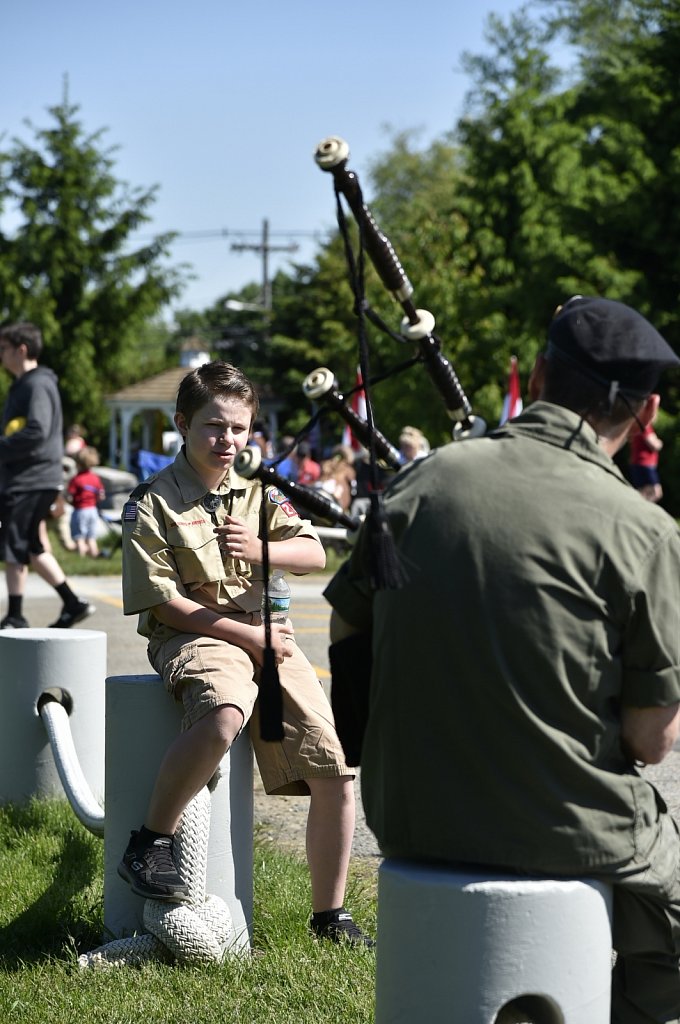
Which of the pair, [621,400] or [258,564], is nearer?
[621,400]

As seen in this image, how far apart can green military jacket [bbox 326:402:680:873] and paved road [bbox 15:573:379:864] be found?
102 inches

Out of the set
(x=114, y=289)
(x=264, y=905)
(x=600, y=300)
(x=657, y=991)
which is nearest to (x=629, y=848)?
(x=657, y=991)

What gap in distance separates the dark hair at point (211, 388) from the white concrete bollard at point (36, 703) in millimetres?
1573

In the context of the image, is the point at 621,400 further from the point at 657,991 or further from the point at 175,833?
the point at 175,833

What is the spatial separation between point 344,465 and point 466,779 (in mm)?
15578

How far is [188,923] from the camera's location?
146 inches

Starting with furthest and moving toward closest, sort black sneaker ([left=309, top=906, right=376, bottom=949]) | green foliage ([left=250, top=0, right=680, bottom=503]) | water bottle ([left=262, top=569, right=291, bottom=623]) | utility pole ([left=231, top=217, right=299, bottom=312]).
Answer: utility pole ([left=231, top=217, right=299, bottom=312]) < green foliage ([left=250, top=0, right=680, bottom=503]) < water bottle ([left=262, top=569, right=291, bottom=623]) < black sneaker ([left=309, top=906, right=376, bottom=949])

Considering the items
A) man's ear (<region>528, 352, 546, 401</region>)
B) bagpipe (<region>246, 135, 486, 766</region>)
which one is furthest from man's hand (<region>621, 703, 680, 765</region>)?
man's ear (<region>528, 352, 546, 401</region>)

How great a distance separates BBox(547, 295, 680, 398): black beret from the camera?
8.46 feet

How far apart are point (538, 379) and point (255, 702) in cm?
162

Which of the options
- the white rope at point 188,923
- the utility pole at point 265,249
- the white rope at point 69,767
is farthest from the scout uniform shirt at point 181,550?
the utility pole at point 265,249

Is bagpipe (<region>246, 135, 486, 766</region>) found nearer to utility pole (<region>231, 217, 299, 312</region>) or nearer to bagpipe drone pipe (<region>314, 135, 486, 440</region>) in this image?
bagpipe drone pipe (<region>314, 135, 486, 440</region>)

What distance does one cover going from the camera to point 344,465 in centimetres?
1805

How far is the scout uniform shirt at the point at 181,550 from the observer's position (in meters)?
3.93
